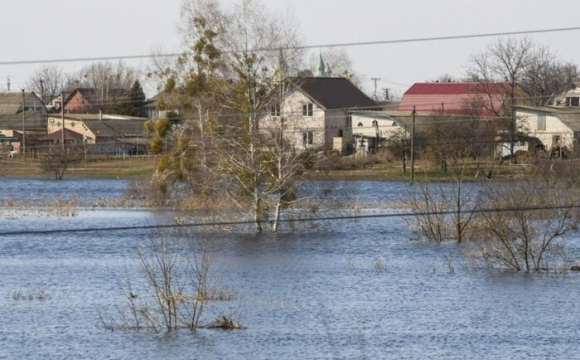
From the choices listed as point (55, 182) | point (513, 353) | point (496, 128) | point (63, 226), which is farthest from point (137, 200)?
point (513, 353)

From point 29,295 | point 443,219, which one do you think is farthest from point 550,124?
point 29,295

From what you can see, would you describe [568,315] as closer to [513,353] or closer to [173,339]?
[513,353]

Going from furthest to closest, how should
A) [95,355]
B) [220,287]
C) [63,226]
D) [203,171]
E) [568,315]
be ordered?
[203,171], [63,226], [220,287], [568,315], [95,355]

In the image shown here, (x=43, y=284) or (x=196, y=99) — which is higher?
(x=196, y=99)

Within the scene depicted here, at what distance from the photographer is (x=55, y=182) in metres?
83.8

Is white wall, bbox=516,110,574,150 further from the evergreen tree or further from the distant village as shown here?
the evergreen tree

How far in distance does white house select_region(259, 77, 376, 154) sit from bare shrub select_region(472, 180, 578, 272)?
11344mm

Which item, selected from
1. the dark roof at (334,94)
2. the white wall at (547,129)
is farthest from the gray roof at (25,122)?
the white wall at (547,129)

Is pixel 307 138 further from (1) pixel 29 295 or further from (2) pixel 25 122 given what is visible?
(2) pixel 25 122

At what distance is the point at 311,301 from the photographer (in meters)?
35.4

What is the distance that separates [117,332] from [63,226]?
22.3 m

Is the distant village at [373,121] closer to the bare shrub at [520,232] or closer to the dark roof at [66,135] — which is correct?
the dark roof at [66,135]

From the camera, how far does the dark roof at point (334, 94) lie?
91.9 meters

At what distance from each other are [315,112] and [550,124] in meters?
19.9
